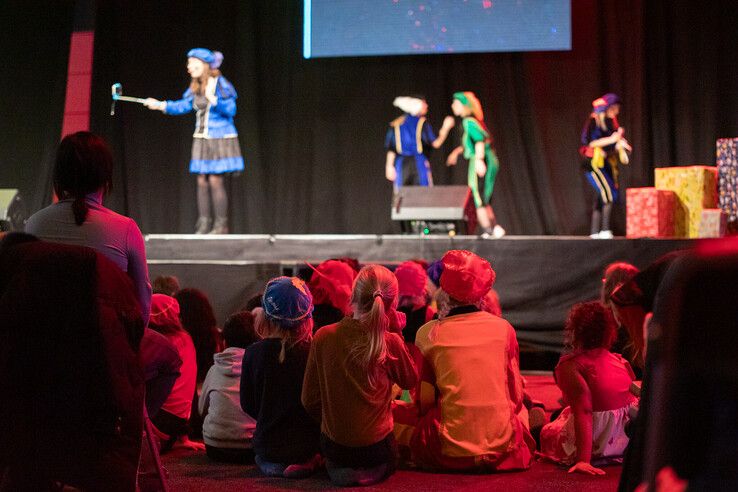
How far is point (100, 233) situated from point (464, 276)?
1443mm

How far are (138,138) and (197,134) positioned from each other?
2.41 m

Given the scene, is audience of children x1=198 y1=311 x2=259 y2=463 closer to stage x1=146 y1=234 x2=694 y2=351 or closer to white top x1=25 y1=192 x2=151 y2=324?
white top x1=25 y1=192 x2=151 y2=324

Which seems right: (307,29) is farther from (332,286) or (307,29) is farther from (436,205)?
(332,286)

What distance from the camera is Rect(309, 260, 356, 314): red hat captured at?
12.4ft

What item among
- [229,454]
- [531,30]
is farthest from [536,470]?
[531,30]

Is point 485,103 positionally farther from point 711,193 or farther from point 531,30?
point 711,193

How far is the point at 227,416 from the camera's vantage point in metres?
3.49

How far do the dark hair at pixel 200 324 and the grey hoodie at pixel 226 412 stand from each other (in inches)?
25.6

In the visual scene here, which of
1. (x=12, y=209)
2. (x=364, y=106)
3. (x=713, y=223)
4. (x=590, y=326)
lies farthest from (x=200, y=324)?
(x=364, y=106)

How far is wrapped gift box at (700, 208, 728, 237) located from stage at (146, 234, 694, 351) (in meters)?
0.89

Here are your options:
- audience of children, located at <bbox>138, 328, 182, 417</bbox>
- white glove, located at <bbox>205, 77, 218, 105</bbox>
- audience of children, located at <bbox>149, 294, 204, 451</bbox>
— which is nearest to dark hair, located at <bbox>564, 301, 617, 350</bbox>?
audience of children, located at <bbox>149, 294, 204, 451</bbox>

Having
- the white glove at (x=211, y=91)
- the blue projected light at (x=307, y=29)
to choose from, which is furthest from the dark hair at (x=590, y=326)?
the blue projected light at (x=307, y=29)

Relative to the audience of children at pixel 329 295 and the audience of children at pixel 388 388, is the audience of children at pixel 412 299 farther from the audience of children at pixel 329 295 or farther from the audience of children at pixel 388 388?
the audience of children at pixel 388 388

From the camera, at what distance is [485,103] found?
371 inches
